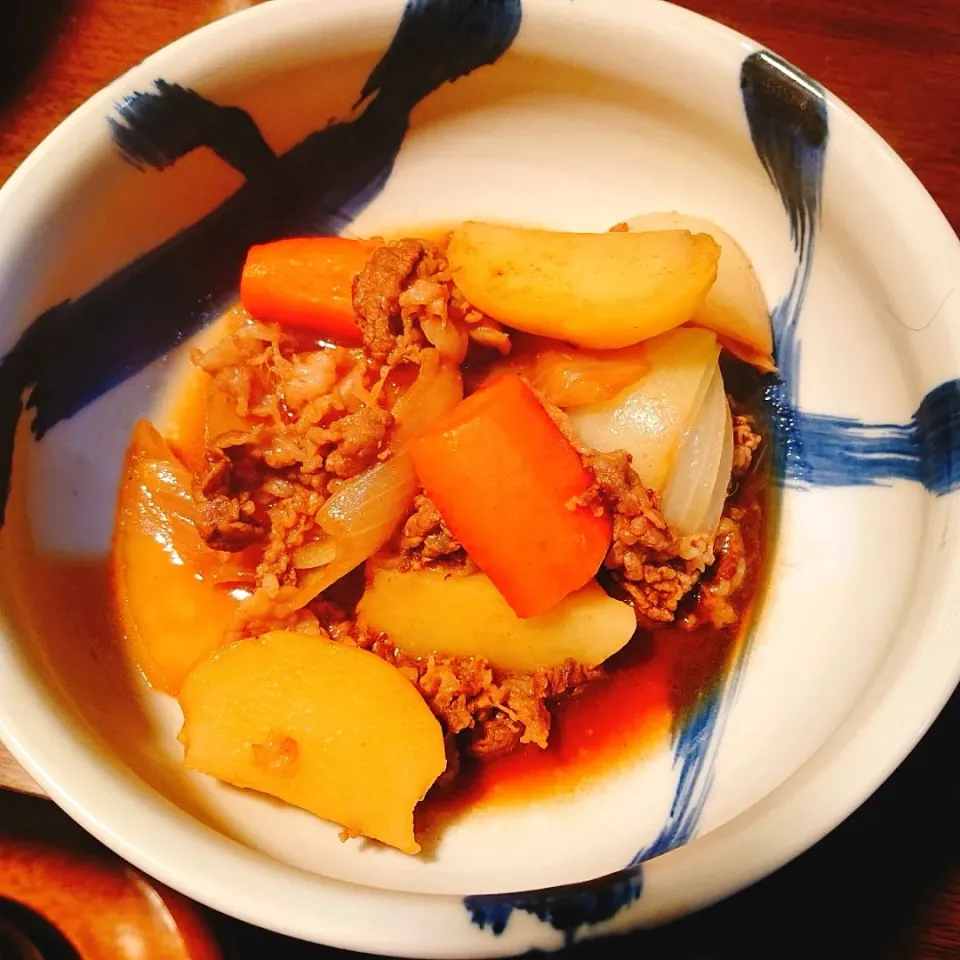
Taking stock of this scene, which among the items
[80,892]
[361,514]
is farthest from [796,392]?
[80,892]

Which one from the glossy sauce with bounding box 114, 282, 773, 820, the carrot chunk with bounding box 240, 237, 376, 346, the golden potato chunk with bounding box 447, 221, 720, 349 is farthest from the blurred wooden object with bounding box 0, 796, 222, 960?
the golden potato chunk with bounding box 447, 221, 720, 349

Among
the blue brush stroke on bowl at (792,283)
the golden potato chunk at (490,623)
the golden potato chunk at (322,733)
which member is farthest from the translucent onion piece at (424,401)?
the blue brush stroke on bowl at (792,283)

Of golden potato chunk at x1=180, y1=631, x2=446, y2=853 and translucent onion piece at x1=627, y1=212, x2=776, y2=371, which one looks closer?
golden potato chunk at x1=180, y1=631, x2=446, y2=853

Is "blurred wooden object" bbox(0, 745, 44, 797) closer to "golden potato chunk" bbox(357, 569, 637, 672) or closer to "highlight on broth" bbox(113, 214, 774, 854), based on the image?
"highlight on broth" bbox(113, 214, 774, 854)

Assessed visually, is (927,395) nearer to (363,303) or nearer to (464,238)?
(464,238)

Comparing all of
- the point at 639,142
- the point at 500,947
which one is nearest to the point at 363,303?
the point at 639,142

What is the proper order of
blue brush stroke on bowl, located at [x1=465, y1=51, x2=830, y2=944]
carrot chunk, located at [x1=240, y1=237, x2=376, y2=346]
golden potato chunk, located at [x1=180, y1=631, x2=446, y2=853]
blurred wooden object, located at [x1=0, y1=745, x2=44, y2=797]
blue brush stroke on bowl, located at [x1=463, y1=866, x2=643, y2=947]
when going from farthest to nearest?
carrot chunk, located at [x1=240, y1=237, x2=376, y2=346] → blurred wooden object, located at [x1=0, y1=745, x2=44, y2=797] → blue brush stroke on bowl, located at [x1=465, y1=51, x2=830, y2=944] → golden potato chunk, located at [x1=180, y1=631, x2=446, y2=853] → blue brush stroke on bowl, located at [x1=463, y1=866, x2=643, y2=947]
